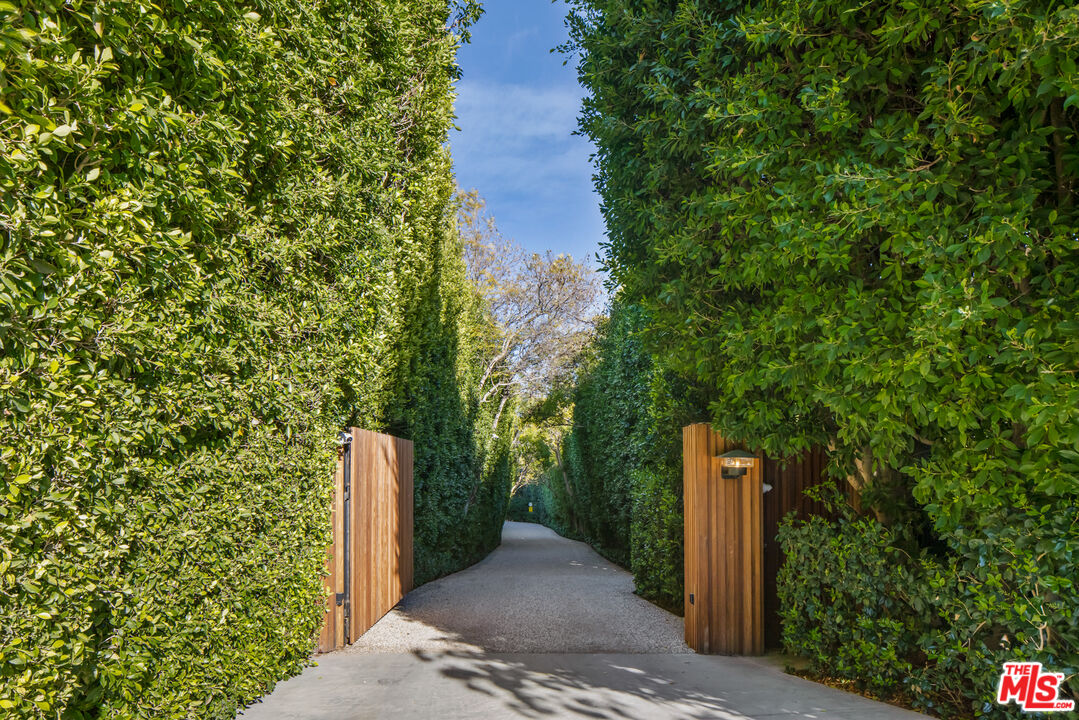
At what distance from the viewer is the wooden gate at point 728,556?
5918mm

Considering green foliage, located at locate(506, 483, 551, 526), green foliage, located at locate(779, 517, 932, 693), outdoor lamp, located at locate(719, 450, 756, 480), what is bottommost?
green foliage, located at locate(506, 483, 551, 526)

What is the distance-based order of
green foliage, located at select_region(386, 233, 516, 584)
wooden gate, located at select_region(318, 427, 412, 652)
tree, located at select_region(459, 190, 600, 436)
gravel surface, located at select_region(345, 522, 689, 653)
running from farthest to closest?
Result: tree, located at select_region(459, 190, 600, 436)
green foliage, located at select_region(386, 233, 516, 584)
gravel surface, located at select_region(345, 522, 689, 653)
wooden gate, located at select_region(318, 427, 412, 652)

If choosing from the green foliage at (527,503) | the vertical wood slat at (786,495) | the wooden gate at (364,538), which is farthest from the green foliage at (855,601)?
the green foliage at (527,503)

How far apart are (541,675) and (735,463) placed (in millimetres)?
2688

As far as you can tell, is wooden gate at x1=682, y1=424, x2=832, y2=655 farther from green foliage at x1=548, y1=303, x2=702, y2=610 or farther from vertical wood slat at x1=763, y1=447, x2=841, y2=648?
green foliage at x1=548, y1=303, x2=702, y2=610

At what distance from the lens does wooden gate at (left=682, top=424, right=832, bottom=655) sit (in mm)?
5918

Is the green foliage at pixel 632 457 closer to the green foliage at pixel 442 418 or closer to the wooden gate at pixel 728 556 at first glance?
the wooden gate at pixel 728 556

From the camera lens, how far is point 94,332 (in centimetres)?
231

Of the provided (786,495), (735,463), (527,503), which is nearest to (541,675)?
(735,463)

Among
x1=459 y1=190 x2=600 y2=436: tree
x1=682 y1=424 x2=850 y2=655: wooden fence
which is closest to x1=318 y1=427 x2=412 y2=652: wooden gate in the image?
x1=682 y1=424 x2=850 y2=655: wooden fence

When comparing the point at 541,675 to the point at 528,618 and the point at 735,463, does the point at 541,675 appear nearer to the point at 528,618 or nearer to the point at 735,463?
the point at 528,618

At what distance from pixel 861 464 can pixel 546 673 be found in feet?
10.8

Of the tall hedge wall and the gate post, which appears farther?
the gate post

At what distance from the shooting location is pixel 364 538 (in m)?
6.29
